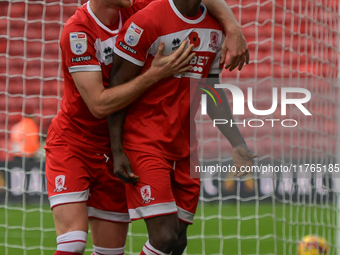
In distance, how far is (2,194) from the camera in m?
7.02

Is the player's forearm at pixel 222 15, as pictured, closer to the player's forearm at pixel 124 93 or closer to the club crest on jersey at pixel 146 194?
the player's forearm at pixel 124 93

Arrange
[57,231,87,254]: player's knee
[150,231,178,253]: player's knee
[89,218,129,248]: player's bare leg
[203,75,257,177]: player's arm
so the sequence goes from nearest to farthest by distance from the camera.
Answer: [150,231,178,253]: player's knee, [57,231,87,254]: player's knee, [203,75,257,177]: player's arm, [89,218,129,248]: player's bare leg

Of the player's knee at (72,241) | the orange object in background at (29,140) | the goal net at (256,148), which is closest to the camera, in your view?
the player's knee at (72,241)

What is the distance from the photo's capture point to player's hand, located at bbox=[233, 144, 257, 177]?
2.55m

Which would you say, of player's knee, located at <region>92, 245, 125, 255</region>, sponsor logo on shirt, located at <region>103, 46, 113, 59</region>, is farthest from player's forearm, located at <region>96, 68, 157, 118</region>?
player's knee, located at <region>92, 245, 125, 255</region>

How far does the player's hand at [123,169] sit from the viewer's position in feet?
7.16

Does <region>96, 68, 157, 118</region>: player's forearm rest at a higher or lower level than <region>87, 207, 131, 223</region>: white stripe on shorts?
higher

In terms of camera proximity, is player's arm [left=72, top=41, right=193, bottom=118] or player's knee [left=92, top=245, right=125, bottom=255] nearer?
player's arm [left=72, top=41, right=193, bottom=118]

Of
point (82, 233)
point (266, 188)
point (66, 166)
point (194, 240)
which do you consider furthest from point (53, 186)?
point (266, 188)

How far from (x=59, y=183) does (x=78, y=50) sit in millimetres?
698

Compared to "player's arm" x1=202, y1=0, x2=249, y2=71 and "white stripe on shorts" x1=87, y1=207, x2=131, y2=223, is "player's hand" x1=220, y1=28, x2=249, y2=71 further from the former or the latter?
"white stripe on shorts" x1=87, y1=207, x2=131, y2=223

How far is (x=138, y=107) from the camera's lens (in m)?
2.30

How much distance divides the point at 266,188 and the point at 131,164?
4.64 m

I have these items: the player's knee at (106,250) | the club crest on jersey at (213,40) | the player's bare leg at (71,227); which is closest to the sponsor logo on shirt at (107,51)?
the club crest on jersey at (213,40)
